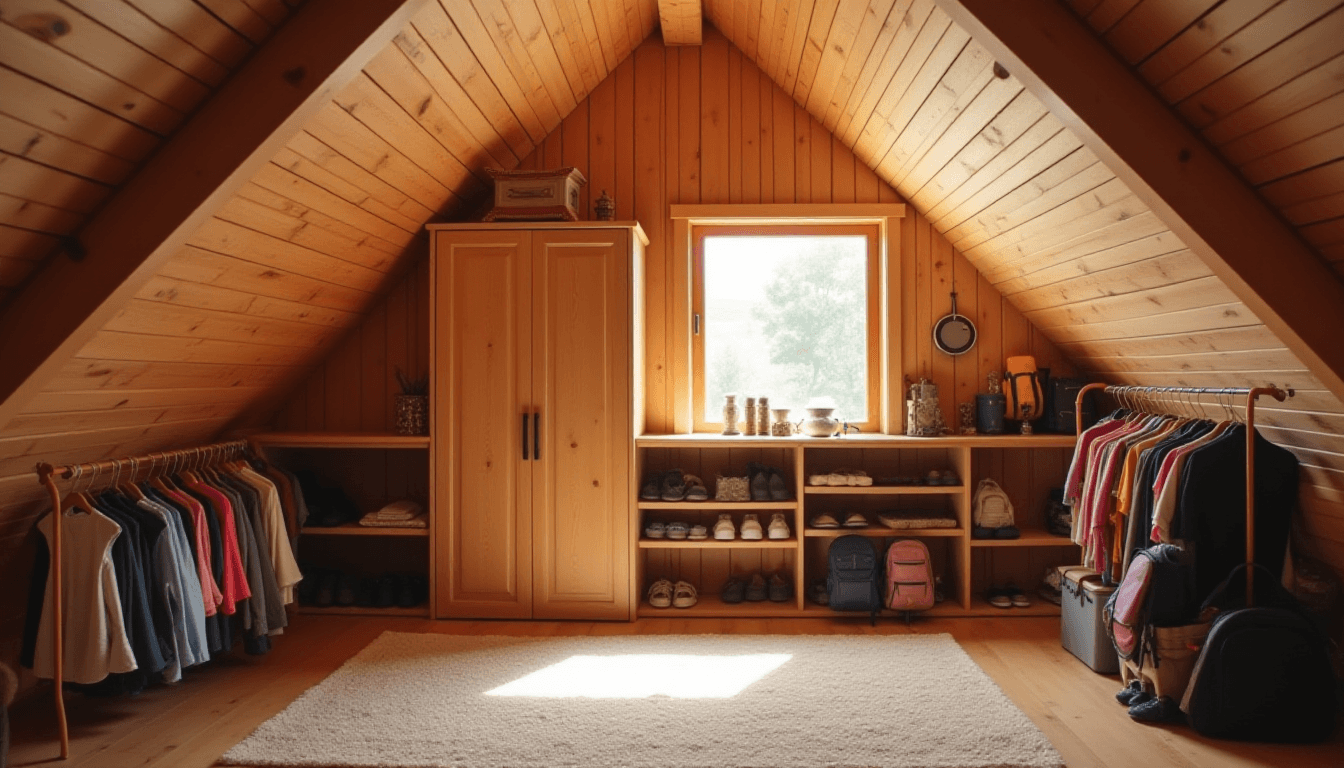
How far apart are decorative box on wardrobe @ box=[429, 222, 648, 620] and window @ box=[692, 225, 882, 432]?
0.65m

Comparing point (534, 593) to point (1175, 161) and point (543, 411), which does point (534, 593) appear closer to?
point (543, 411)

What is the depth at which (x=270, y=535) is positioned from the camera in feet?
11.2

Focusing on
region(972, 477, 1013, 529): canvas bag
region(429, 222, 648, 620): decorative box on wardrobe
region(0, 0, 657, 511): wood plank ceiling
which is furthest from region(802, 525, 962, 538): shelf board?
region(0, 0, 657, 511): wood plank ceiling

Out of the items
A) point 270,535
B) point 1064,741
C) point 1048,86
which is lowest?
point 1064,741

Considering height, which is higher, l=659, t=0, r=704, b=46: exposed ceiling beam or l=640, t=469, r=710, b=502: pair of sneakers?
l=659, t=0, r=704, b=46: exposed ceiling beam

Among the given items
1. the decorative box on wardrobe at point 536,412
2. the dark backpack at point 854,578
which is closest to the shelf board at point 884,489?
the dark backpack at point 854,578

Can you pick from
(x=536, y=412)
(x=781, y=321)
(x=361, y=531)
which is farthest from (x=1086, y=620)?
(x=361, y=531)

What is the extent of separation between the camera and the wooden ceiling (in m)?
1.92

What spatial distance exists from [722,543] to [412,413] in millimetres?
1621

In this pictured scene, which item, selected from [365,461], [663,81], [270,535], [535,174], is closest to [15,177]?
[270,535]

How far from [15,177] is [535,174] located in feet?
6.94

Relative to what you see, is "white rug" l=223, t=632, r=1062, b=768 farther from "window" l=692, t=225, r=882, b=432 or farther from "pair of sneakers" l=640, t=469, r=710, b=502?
"window" l=692, t=225, r=882, b=432

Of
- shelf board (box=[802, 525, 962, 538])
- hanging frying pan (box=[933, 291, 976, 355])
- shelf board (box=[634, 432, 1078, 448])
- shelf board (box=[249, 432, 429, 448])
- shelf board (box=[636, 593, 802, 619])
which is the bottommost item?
shelf board (box=[636, 593, 802, 619])

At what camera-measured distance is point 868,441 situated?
3828 mm
